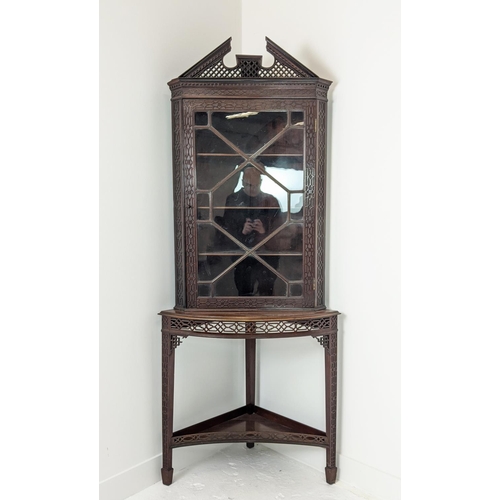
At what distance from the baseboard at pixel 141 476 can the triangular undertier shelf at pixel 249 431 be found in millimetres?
157

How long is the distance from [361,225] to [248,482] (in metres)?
1.17

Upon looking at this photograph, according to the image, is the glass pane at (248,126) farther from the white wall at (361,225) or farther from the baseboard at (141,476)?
the baseboard at (141,476)

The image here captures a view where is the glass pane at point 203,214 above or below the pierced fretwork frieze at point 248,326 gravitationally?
above

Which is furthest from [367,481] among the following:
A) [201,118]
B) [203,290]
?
[201,118]

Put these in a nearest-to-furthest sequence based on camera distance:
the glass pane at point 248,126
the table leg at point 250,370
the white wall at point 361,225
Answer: the white wall at point 361,225, the glass pane at point 248,126, the table leg at point 250,370

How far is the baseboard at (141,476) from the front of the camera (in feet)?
5.63

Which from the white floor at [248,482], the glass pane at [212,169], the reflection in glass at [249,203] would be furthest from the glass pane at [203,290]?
the white floor at [248,482]

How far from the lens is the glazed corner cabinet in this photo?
1.80 metres

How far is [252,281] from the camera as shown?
6.05 feet

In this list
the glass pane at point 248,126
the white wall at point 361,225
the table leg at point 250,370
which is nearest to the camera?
the white wall at point 361,225

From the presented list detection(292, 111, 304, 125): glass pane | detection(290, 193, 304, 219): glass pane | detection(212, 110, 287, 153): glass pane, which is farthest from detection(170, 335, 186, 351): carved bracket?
detection(292, 111, 304, 125): glass pane
